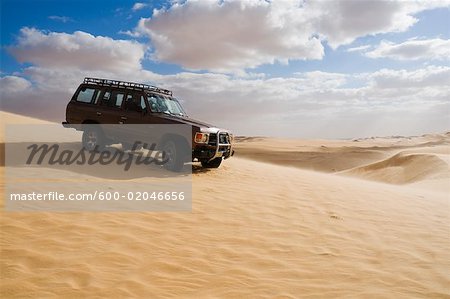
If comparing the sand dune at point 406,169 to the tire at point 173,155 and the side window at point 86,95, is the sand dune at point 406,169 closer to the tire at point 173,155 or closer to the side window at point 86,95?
the tire at point 173,155

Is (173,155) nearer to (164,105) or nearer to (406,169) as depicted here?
(164,105)

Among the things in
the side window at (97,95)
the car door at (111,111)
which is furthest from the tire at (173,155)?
the side window at (97,95)

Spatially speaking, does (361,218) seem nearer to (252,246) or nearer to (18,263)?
(252,246)

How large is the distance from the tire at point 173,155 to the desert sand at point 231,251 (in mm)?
→ 1774

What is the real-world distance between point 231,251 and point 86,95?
8.80 meters

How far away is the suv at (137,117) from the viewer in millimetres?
9781

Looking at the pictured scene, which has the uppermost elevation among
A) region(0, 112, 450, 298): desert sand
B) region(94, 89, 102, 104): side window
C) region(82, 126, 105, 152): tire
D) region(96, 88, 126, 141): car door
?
region(94, 89, 102, 104): side window

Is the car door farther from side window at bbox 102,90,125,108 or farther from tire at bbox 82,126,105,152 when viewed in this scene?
tire at bbox 82,126,105,152

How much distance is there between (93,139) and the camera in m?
11.1

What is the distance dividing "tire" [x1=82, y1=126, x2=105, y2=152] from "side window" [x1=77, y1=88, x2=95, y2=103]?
3.37 ft

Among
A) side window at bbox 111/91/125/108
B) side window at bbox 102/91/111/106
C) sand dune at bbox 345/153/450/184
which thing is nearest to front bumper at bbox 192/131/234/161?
side window at bbox 111/91/125/108

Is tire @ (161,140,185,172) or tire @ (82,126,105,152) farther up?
tire @ (82,126,105,152)

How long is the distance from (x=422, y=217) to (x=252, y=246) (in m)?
4.99

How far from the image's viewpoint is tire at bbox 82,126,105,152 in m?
11.0
